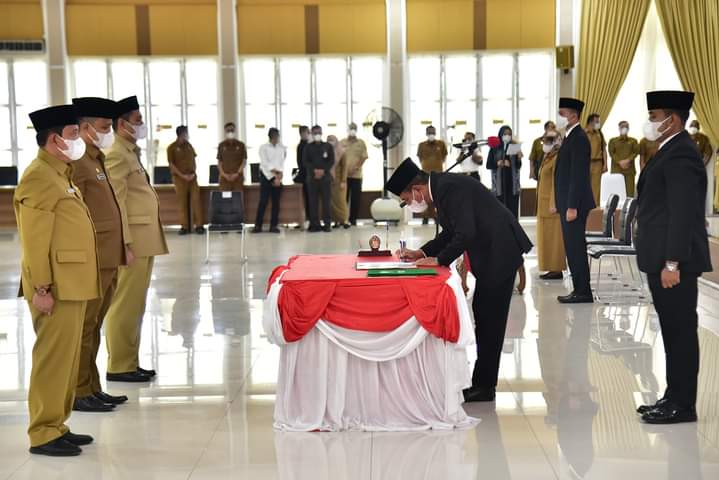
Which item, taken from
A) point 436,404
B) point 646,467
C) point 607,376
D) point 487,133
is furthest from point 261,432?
point 487,133

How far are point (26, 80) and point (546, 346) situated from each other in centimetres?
1376

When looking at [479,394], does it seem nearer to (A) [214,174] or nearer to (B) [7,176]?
(A) [214,174]

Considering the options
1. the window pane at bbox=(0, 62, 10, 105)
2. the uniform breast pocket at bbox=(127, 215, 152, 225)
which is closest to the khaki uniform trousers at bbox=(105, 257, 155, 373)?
the uniform breast pocket at bbox=(127, 215, 152, 225)

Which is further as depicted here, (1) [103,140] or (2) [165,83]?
(2) [165,83]

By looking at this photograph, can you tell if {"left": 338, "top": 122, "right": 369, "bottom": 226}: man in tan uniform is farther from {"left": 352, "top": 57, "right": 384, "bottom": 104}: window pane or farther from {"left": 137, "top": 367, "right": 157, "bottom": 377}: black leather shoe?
{"left": 137, "top": 367, "right": 157, "bottom": 377}: black leather shoe

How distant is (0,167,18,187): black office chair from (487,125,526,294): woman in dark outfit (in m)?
7.94

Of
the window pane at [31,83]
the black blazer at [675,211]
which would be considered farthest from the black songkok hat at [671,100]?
the window pane at [31,83]

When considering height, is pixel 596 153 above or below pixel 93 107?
below

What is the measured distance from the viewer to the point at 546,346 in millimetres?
6043

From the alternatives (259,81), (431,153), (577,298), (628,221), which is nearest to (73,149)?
(577,298)

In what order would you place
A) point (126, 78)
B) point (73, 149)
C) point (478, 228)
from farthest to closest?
point (126, 78) < point (478, 228) < point (73, 149)

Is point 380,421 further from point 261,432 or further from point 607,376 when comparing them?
point 607,376

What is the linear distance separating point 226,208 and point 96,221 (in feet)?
21.4

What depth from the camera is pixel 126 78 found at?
17.3 meters
